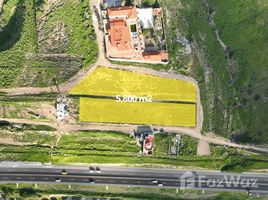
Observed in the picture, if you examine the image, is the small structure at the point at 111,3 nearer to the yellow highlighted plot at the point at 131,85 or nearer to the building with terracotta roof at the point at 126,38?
the building with terracotta roof at the point at 126,38

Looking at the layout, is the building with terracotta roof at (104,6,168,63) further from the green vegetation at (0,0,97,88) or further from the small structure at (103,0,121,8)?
the green vegetation at (0,0,97,88)

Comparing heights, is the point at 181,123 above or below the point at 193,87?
below

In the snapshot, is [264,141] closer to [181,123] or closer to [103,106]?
[181,123]

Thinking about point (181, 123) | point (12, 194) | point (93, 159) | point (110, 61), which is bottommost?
point (12, 194)

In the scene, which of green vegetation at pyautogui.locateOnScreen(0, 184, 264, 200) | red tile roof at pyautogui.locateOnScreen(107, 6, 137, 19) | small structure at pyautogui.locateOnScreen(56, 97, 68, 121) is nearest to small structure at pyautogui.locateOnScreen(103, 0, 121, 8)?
red tile roof at pyautogui.locateOnScreen(107, 6, 137, 19)

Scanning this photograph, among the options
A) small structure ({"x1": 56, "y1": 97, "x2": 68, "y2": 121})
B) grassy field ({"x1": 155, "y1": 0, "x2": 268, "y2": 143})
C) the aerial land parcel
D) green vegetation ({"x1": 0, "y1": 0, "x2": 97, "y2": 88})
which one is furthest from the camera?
grassy field ({"x1": 155, "y1": 0, "x2": 268, "y2": 143})

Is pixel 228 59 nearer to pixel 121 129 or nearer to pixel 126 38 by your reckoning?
pixel 126 38

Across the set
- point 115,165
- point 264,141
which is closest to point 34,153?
point 115,165

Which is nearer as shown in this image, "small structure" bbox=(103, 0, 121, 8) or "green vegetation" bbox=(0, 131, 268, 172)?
"green vegetation" bbox=(0, 131, 268, 172)
